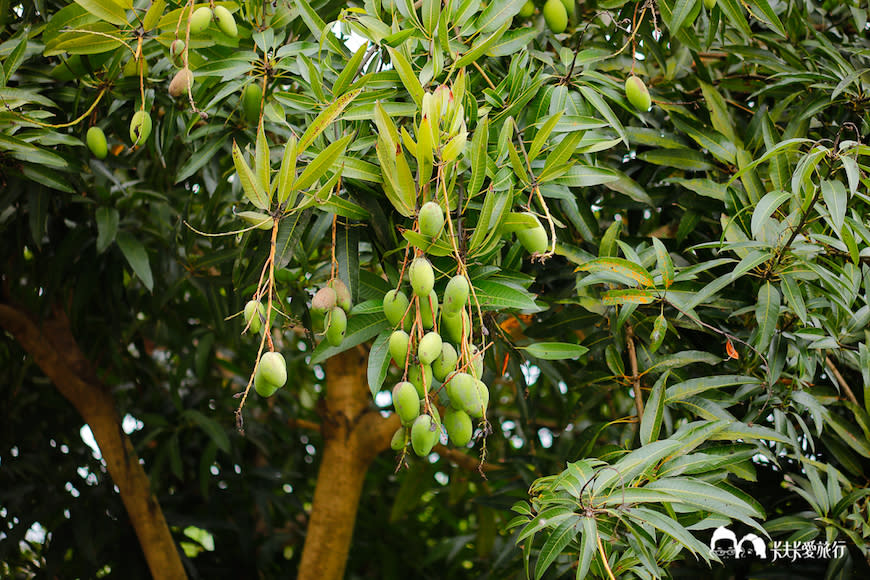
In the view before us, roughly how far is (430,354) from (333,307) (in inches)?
5.9

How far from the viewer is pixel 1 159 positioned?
4.40ft

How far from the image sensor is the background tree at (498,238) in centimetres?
95

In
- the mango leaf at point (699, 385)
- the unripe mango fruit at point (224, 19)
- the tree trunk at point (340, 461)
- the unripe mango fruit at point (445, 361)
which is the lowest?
the tree trunk at point (340, 461)

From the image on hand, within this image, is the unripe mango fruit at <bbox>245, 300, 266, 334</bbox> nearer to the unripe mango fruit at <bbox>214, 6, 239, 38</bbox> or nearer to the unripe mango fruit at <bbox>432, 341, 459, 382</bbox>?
the unripe mango fruit at <bbox>432, 341, 459, 382</bbox>

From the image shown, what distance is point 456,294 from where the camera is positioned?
0.82 metres

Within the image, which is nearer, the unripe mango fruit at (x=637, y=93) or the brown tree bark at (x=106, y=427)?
the unripe mango fruit at (x=637, y=93)

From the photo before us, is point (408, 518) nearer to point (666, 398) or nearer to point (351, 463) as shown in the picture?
point (351, 463)

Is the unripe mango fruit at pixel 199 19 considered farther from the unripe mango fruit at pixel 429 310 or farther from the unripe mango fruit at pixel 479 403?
the unripe mango fruit at pixel 479 403

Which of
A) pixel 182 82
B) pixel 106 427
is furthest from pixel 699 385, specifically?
pixel 106 427

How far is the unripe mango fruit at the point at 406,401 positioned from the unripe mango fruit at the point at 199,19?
1.80 ft

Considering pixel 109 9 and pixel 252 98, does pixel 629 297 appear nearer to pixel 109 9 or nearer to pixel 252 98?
pixel 252 98

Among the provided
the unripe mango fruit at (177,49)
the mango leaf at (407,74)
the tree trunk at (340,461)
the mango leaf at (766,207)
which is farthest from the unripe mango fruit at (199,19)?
the tree trunk at (340,461)

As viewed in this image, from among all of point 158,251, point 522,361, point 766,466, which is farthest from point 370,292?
point 158,251

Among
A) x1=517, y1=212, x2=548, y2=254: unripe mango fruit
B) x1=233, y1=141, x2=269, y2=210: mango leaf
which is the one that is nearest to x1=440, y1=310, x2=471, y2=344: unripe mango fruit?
x1=517, y1=212, x2=548, y2=254: unripe mango fruit
